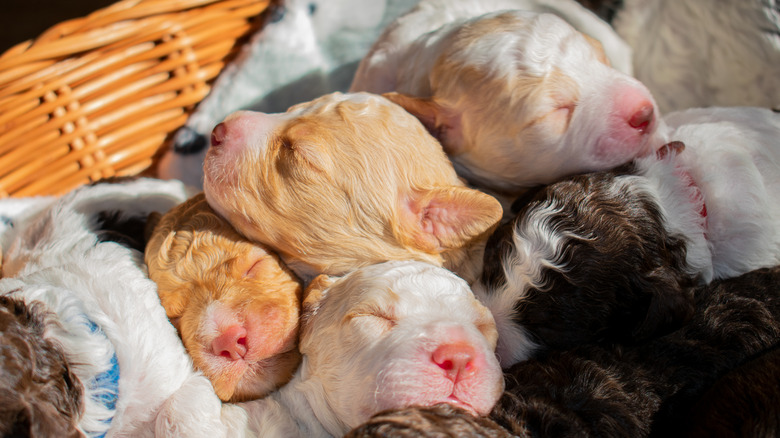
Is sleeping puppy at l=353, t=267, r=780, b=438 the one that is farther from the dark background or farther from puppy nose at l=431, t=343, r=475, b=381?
the dark background

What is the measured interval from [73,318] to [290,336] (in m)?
0.56

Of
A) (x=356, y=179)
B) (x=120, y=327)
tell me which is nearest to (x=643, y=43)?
(x=356, y=179)

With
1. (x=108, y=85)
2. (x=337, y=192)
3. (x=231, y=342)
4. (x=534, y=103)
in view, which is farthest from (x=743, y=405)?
(x=108, y=85)

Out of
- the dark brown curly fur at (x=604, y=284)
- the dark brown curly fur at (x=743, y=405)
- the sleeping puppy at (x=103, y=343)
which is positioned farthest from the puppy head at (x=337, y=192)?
the dark brown curly fur at (x=743, y=405)

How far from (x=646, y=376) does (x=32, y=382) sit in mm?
1487

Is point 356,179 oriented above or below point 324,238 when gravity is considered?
above

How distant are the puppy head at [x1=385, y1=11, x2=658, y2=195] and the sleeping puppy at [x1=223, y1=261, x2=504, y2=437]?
55 centimetres

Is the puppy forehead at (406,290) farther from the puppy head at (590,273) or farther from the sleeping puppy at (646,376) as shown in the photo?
the sleeping puppy at (646,376)

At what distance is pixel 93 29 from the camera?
2.67 m

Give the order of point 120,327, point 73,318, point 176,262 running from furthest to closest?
point 176,262 → point 120,327 → point 73,318

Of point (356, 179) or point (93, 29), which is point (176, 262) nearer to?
point (356, 179)

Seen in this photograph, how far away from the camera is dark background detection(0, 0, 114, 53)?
5.64 meters

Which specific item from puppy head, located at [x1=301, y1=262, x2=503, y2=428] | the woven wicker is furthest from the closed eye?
the woven wicker

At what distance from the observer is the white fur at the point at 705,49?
276cm
